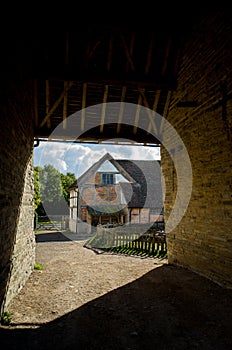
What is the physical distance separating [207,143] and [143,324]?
4.25 metres

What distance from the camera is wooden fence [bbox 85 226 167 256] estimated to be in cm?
1038

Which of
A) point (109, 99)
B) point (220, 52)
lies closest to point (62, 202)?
point (109, 99)

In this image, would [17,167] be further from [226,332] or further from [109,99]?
[226,332]

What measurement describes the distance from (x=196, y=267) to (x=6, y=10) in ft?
22.7

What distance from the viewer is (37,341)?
3.34m

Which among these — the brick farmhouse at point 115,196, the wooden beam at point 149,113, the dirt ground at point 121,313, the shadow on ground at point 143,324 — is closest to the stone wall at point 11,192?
the dirt ground at point 121,313

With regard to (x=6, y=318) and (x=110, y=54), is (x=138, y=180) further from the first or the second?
(x=6, y=318)

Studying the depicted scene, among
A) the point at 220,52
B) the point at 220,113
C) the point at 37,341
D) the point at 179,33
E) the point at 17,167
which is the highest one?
the point at 179,33

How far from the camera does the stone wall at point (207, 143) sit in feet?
17.2

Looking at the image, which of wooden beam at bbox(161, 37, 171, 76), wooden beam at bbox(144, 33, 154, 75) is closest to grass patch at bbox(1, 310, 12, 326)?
wooden beam at bbox(144, 33, 154, 75)

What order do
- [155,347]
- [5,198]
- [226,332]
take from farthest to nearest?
[5,198]
[226,332]
[155,347]

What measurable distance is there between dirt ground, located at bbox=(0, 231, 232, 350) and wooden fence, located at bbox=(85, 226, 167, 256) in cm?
342

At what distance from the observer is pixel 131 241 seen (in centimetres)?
1178

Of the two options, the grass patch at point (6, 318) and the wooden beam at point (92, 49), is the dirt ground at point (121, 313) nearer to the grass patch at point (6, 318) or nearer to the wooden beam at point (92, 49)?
the grass patch at point (6, 318)
